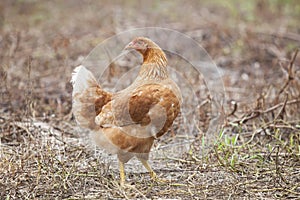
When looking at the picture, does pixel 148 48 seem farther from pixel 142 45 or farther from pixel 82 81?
pixel 82 81

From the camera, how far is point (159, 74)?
4277 millimetres

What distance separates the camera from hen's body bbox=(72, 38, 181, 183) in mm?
4051

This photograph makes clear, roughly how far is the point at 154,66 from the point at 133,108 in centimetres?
43

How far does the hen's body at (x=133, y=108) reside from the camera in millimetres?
4051

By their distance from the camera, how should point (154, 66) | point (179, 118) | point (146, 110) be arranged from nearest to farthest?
1. point (146, 110)
2. point (154, 66)
3. point (179, 118)

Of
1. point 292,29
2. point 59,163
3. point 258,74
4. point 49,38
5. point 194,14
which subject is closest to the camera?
point 59,163

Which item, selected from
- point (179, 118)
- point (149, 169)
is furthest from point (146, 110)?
point (179, 118)

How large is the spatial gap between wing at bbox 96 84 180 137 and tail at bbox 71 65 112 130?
0.80 ft

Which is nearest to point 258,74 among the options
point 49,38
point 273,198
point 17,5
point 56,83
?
point 56,83

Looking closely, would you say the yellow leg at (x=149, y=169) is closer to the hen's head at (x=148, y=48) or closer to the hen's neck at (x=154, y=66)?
the hen's neck at (x=154, y=66)

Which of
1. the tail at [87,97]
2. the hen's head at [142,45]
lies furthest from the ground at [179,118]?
the hen's head at [142,45]

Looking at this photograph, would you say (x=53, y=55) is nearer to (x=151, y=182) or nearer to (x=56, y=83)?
(x=56, y=83)

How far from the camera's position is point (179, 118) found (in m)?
5.74

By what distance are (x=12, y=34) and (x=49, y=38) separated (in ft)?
2.85
